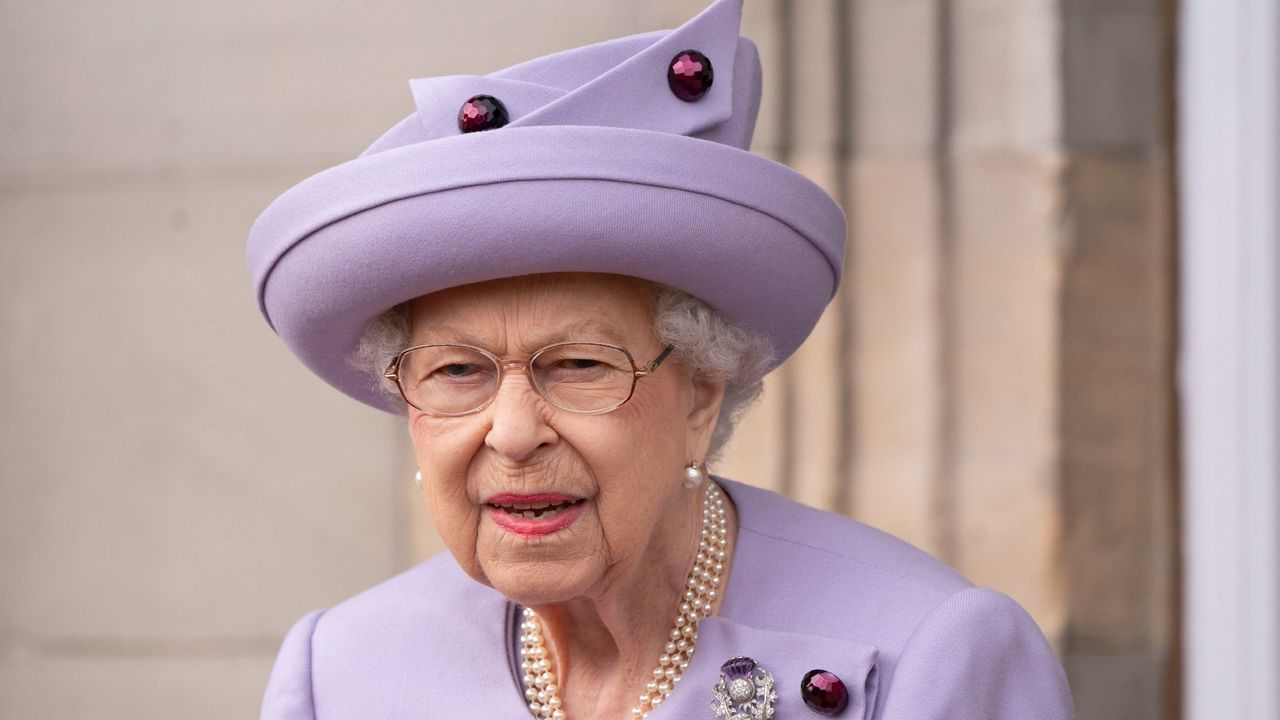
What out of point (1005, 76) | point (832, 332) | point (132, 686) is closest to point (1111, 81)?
point (1005, 76)

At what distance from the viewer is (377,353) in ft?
6.79

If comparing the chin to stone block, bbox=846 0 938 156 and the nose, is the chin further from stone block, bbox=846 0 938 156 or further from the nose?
stone block, bbox=846 0 938 156

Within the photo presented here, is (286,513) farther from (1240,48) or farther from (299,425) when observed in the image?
(1240,48)

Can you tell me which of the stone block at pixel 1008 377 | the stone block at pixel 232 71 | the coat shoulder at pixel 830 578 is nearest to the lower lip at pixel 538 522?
the coat shoulder at pixel 830 578

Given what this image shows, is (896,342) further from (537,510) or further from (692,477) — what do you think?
(537,510)

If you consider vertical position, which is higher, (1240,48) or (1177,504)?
(1240,48)

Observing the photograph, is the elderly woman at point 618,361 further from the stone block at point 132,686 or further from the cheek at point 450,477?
the stone block at point 132,686

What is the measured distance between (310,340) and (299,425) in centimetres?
180

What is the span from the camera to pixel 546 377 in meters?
1.91

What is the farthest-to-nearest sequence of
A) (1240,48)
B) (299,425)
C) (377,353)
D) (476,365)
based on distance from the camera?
(299,425) → (1240,48) → (377,353) → (476,365)

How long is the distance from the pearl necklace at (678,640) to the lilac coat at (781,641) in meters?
0.03

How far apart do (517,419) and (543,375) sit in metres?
0.09

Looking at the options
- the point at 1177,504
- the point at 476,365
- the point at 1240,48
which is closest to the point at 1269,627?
the point at 1177,504

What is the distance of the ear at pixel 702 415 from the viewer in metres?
2.10
